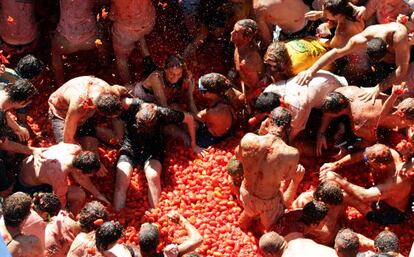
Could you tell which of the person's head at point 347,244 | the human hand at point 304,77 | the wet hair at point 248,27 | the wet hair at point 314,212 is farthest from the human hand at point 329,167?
the wet hair at point 248,27

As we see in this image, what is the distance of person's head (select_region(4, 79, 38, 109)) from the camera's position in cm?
769

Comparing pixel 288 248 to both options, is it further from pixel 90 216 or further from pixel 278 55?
pixel 278 55

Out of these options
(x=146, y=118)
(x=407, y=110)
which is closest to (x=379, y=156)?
(x=407, y=110)

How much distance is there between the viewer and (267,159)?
720cm

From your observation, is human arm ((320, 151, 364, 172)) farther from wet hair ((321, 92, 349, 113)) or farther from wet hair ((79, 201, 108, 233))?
wet hair ((79, 201, 108, 233))

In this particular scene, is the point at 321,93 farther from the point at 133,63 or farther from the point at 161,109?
the point at 133,63

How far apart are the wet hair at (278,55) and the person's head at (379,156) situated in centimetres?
137

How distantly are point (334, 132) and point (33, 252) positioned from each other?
3.43 m

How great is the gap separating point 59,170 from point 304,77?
2572mm

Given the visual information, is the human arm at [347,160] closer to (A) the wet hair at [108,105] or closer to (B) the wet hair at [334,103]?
(B) the wet hair at [334,103]

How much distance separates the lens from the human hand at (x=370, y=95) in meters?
8.19

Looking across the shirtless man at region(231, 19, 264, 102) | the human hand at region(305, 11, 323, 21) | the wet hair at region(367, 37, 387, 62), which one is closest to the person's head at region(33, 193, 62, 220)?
the shirtless man at region(231, 19, 264, 102)

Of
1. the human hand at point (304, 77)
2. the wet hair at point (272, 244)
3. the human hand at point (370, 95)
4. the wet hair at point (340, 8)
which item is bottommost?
the wet hair at point (272, 244)

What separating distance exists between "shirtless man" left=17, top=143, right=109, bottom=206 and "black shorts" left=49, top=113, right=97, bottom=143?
0.38 metres
